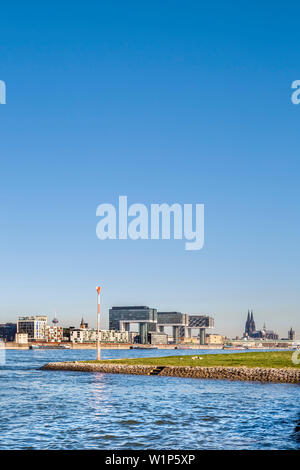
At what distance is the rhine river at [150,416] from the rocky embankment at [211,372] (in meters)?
5.73

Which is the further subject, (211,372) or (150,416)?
(211,372)

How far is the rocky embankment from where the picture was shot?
71375 millimetres

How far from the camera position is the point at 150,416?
1577 inches

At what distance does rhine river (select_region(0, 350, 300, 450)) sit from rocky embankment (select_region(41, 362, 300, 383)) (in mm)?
5731

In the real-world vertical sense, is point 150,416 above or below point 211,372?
above

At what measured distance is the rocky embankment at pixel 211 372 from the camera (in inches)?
2810

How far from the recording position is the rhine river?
30406 mm

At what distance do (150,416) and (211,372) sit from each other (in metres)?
39.0

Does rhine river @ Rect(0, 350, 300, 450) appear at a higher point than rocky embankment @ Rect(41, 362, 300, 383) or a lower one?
higher

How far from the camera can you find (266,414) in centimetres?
4141

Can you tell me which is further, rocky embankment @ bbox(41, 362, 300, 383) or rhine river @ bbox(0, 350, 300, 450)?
rocky embankment @ bbox(41, 362, 300, 383)
